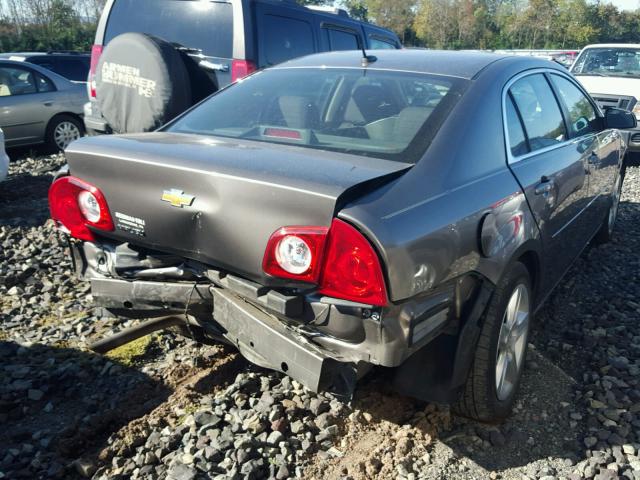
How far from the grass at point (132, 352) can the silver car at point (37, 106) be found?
7.00 m

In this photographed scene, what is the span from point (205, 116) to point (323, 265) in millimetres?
1549

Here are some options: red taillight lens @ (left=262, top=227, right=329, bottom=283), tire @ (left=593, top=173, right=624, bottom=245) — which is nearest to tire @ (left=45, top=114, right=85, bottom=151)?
tire @ (left=593, top=173, right=624, bottom=245)

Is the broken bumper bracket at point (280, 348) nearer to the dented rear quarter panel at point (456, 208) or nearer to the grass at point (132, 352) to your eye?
the dented rear quarter panel at point (456, 208)

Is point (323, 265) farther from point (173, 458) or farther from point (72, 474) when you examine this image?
point (72, 474)

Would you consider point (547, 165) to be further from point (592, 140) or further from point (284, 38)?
point (284, 38)

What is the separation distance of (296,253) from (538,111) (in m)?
2.03

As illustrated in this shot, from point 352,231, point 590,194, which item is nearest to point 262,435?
point 352,231

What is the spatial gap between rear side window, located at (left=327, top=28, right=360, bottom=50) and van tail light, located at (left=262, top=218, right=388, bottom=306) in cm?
593

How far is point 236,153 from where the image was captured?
2.56 m

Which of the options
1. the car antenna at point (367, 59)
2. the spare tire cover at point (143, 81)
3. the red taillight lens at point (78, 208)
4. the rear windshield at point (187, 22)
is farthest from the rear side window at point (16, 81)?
the car antenna at point (367, 59)

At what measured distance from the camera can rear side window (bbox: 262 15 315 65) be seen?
6293 mm

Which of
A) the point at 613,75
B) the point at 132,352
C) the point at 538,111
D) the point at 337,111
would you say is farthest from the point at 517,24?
the point at 132,352

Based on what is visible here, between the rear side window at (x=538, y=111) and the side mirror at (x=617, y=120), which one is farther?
the side mirror at (x=617, y=120)

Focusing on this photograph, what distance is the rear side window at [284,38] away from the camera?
6.29 metres
